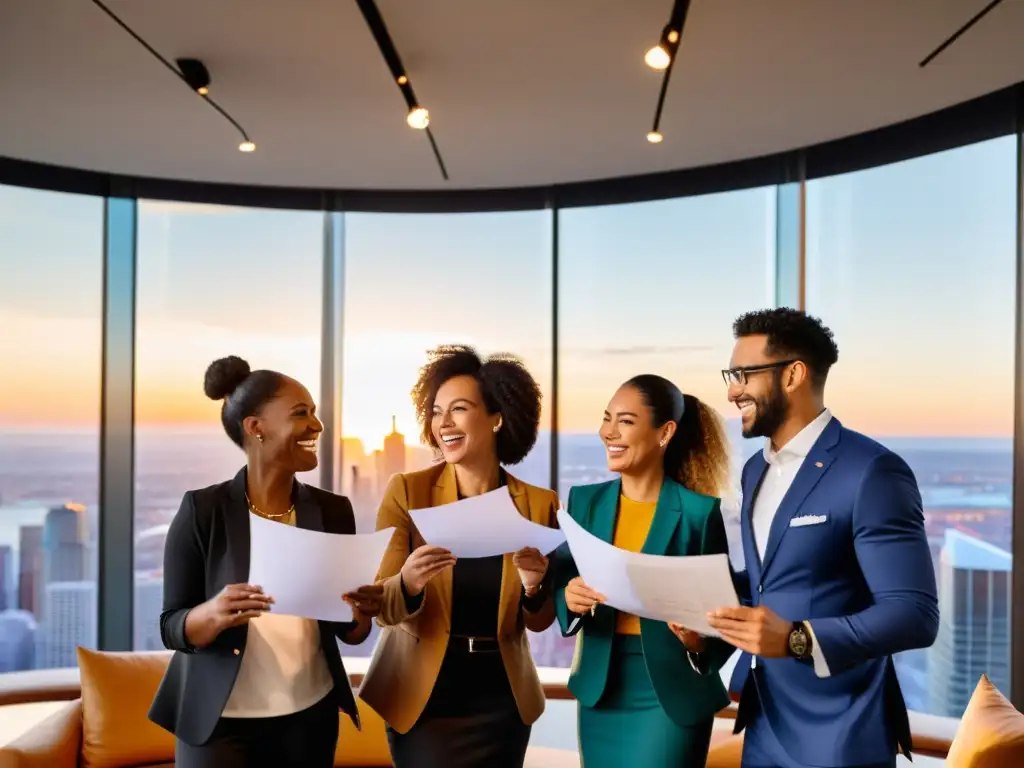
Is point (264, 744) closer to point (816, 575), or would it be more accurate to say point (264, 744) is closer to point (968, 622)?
point (816, 575)

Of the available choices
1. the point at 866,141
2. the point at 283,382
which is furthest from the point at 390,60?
the point at 866,141

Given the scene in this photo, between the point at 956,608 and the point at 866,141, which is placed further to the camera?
the point at 866,141

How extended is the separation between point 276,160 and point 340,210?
822 mm

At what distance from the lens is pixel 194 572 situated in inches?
91.7

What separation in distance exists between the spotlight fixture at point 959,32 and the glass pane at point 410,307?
2.49 meters

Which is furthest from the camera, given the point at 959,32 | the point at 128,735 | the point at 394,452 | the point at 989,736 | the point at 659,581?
the point at 394,452

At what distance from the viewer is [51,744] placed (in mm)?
3674

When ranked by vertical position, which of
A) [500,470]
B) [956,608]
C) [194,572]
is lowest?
[956,608]

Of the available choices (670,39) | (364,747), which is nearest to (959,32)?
(670,39)

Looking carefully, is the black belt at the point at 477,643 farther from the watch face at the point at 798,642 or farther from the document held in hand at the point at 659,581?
the watch face at the point at 798,642

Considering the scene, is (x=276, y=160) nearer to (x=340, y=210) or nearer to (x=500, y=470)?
(x=340, y=210)

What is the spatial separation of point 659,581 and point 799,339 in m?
0.69

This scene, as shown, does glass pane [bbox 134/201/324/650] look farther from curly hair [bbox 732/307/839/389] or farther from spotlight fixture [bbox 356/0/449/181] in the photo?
curly hair [bbox 732/307/839/389]

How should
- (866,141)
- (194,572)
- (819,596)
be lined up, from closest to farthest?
(819,596) → (194,572) → (866,141)
